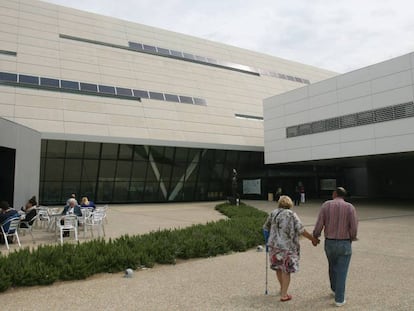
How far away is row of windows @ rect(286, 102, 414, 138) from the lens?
20828mm

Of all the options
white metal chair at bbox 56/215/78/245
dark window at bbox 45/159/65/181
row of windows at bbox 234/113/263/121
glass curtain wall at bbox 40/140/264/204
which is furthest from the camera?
row of windows at bbox 234/113/263/121

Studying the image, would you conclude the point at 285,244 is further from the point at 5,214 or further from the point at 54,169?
the point at 54,169

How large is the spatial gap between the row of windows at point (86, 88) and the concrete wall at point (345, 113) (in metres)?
8.42

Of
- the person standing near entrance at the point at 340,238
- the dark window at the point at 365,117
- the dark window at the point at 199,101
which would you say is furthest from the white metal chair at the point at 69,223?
the dark window at the point at 199,101

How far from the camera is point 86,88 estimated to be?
92.4ft

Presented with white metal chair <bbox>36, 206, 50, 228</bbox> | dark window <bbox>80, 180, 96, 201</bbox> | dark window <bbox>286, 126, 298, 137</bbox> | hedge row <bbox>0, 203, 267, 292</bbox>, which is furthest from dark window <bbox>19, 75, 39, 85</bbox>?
hedge row <bbox>0, 203, 267, 292</bbox>

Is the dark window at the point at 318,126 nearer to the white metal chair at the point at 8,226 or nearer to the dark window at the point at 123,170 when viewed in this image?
the dark window at the point at 123,170

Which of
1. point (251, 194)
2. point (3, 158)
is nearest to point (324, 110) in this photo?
point (251, 194)

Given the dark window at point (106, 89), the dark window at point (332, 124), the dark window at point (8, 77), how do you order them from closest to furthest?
1. the dark window at point (332, 124)
2. the dark window at point (8, 77)
3. the dark window at point (106, 89)

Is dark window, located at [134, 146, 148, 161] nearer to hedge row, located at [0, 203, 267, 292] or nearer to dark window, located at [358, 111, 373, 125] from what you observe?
dark window, located at [358, 111, 373, 125]

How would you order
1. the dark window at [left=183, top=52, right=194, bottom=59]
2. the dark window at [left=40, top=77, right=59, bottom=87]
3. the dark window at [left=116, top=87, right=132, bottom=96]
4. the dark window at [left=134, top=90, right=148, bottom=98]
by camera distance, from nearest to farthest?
the dark window at [left=40, top=77, right=59, bottom=87], the dark window at [left=116, top=87, right=132, bottom=96], the dark window at [left=134, top=90, right=148, bottom=98], the dark window at [left=183, top=52, right=194, bottom=59]

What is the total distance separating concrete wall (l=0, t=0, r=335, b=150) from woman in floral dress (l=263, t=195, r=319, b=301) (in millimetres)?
20620

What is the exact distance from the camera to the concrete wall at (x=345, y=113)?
21.0 metres

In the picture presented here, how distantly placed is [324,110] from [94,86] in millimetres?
17533
